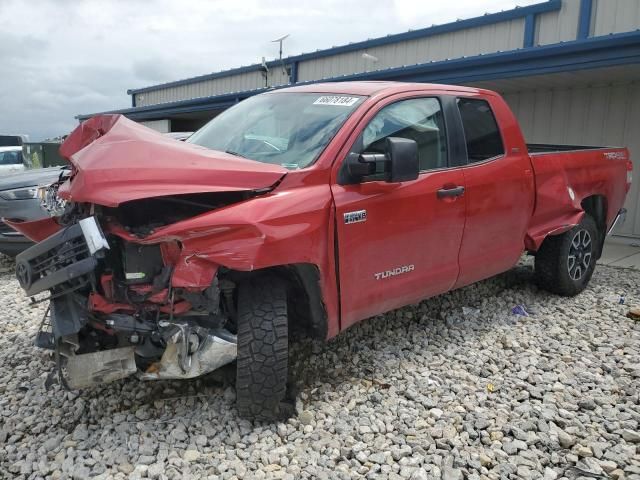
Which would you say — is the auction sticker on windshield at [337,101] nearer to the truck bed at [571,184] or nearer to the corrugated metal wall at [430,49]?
the truck bed at [571,184]

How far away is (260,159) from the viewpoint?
331 cm

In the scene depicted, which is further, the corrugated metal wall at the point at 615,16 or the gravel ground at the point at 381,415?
the corrugated metal wall at the point at 615,16

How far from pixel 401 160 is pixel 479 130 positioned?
1418 millimetres

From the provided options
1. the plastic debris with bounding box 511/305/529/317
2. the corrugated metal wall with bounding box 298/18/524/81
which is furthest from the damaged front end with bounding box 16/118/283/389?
the corrugated metal wall with bounding box 298/18/524/81

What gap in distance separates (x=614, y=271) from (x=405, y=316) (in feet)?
11.1

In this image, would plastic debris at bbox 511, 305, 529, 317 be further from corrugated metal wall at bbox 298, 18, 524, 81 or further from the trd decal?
corrugated metal wall at bbox 298, 18, 524, 81

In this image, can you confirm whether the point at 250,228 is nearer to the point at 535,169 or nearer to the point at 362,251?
the point at 362,251

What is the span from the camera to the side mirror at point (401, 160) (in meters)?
3.10

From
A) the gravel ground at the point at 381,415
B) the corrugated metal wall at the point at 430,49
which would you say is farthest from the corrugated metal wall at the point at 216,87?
the gravel ground at the point at 381,415

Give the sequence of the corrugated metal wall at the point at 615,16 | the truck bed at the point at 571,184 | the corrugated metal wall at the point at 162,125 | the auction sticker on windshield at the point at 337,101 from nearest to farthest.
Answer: the auction sticker on windshield at the point at 337,101 < the truck bed at the point at 571,184 < the corrugated metal wall at the point at 615,16 < the corrugated metal wall at the point at 162,125

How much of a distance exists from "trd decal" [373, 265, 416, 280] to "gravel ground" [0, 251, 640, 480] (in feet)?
2.41

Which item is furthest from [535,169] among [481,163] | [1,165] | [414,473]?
[1,165]

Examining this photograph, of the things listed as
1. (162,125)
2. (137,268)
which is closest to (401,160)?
(137,268)

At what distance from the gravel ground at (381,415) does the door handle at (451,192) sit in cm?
120
